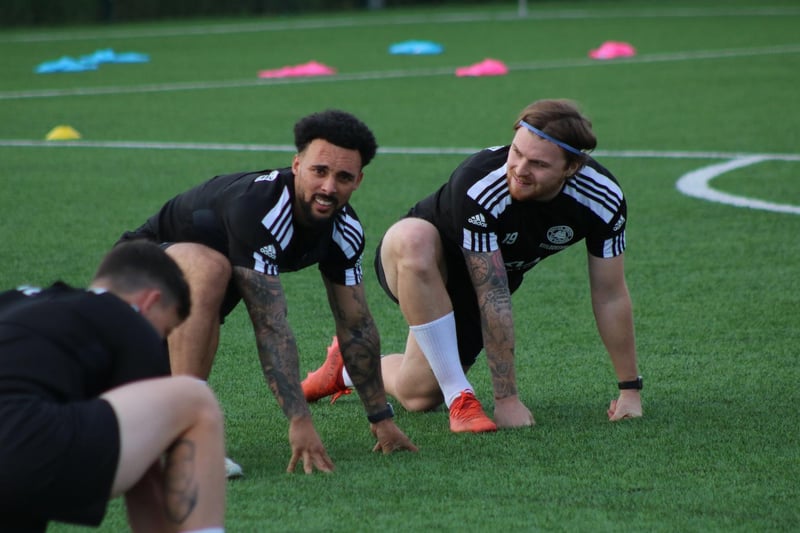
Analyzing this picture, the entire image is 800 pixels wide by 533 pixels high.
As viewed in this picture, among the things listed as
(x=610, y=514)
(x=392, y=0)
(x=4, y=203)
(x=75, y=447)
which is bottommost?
(x=392, y=0)

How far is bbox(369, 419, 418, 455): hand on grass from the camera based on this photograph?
469 centimetres

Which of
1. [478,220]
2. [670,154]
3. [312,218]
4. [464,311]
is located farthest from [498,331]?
[670,154]

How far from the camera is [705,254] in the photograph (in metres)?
7.80

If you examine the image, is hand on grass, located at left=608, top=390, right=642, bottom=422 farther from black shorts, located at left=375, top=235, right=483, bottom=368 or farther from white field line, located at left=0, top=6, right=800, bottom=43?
white field line, located at left=0, top=6, right=800, bottom=43

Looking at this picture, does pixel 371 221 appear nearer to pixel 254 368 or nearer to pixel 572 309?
pixel 572 309

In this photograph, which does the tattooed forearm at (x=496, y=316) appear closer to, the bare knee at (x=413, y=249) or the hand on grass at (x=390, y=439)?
the bare knee at (x=413, y=249)

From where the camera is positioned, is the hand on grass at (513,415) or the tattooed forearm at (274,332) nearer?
the tattooed forearm at (274,332)

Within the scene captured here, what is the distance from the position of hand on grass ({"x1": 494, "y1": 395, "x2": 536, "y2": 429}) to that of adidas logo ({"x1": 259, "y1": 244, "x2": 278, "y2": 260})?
3.58 ft

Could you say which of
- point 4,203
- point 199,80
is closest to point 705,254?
point 4,203

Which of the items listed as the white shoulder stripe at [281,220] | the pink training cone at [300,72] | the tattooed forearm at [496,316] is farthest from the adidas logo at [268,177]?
the pink training cone at [300,72]

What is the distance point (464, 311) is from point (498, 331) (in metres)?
0.55

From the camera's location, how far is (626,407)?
5.11 m

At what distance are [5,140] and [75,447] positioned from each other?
10.1 meters

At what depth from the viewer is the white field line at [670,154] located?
30.6 feet
